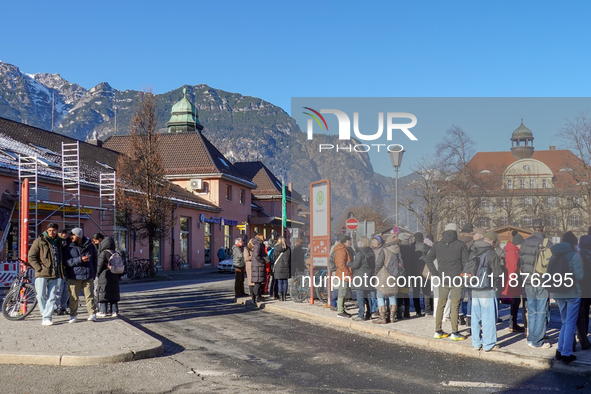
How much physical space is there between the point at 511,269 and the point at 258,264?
277 inches

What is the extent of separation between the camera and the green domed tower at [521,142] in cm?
2172

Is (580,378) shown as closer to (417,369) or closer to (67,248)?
(417,369)

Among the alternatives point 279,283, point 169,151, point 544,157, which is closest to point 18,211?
point 279,283

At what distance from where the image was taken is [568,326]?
7645mm

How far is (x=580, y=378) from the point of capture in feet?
22.9

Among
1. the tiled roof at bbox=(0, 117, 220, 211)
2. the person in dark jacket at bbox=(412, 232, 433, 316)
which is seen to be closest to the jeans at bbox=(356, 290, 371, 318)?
the person in dark jacket at bbox=(412, 232, 433, 316)

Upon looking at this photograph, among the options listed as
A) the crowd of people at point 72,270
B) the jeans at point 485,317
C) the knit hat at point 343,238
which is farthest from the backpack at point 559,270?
the crowd of people at point 72,270

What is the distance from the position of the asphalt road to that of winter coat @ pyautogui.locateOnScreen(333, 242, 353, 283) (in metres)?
1.74

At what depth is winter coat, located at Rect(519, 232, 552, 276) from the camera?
8.65m

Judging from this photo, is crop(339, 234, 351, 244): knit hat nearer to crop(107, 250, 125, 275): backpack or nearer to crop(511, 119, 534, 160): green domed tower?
crop(107, 250, 125, 275): backpack

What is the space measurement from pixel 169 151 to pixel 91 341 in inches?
1510

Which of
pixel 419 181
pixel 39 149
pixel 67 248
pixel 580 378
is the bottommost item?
pixel 580 378

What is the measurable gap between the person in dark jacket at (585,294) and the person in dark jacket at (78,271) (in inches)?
341

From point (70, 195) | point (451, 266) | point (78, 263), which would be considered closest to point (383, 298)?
point (451, 266)
